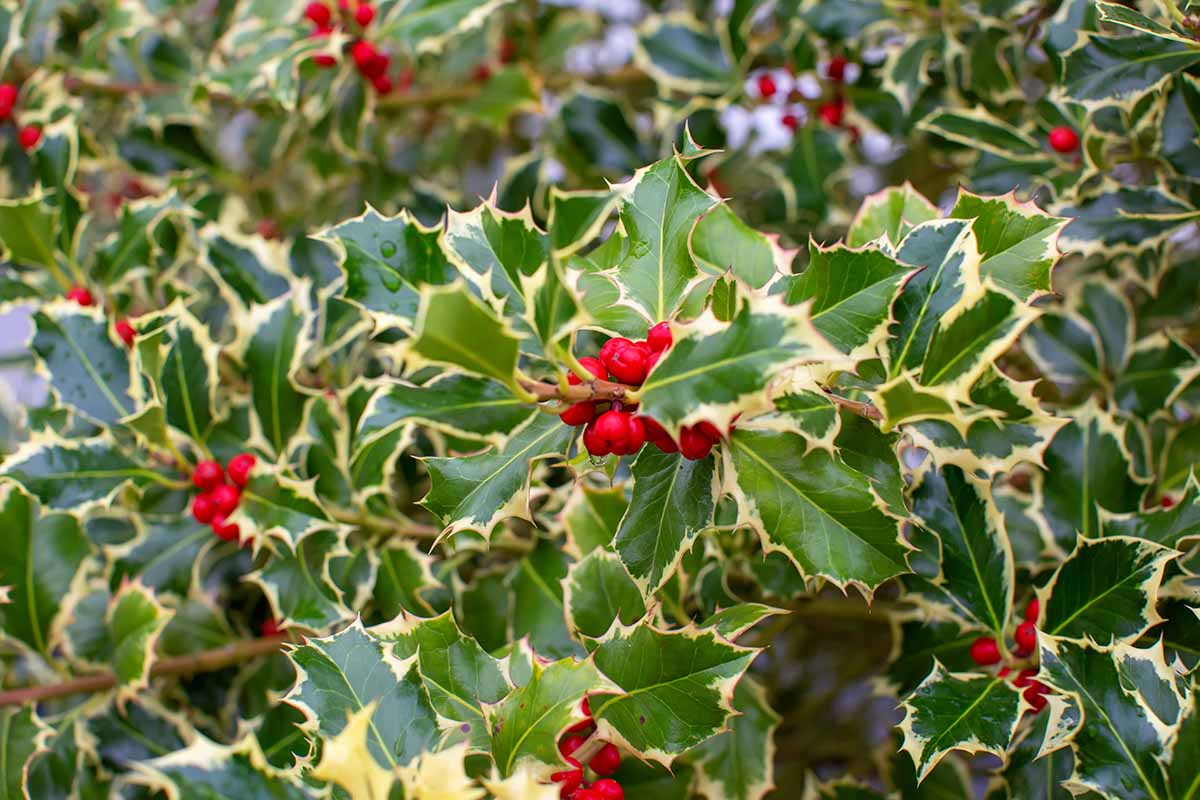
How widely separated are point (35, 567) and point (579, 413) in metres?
0.78

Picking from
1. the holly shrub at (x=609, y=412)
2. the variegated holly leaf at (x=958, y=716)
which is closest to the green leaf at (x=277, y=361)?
the holly shrub at (x=609, y=412)

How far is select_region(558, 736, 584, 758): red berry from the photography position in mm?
770

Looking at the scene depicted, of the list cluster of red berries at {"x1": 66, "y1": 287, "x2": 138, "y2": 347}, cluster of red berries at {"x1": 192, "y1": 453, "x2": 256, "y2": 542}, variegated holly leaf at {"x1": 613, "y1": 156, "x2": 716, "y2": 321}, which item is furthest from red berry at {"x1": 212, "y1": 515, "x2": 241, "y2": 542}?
variegated holly leaf at {"x1": 613, "y1": 156, "x2": 716, "y2": 321}

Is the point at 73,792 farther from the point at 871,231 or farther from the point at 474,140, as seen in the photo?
the point at 474,140

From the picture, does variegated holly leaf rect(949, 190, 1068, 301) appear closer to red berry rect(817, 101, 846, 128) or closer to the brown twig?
red berry rect(817, 101, 846, 128)

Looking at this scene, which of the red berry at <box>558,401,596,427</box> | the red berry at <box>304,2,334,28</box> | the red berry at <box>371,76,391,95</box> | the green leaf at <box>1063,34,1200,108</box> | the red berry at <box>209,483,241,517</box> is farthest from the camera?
the red berry at <box>371,76,391,95</box>

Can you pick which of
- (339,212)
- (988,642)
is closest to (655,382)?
(988,642)

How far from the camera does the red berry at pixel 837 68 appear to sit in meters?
1.40

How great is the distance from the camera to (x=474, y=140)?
2.00 metres

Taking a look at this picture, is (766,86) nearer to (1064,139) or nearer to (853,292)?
(1064,139)

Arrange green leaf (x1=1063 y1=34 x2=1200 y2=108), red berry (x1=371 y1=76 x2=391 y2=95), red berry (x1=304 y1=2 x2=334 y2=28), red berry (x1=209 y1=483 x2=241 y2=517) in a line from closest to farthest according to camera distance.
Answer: green leaf (x1=1063 y1=34 x2=1200 y2=108) < red berry (x1=209 y1=483 x2=241 y2=517) < red berry (x1=304 y1=2 x2=334 y2=28) < red berry (x1=371 y1=76 x2=391 y2=95)

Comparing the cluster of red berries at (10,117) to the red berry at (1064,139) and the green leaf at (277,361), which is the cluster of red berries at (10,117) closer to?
the green leaf at (277,361)

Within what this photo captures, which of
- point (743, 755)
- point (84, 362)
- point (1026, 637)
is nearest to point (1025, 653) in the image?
point (1026, 637)

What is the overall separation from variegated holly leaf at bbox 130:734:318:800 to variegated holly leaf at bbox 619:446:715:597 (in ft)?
0.89
